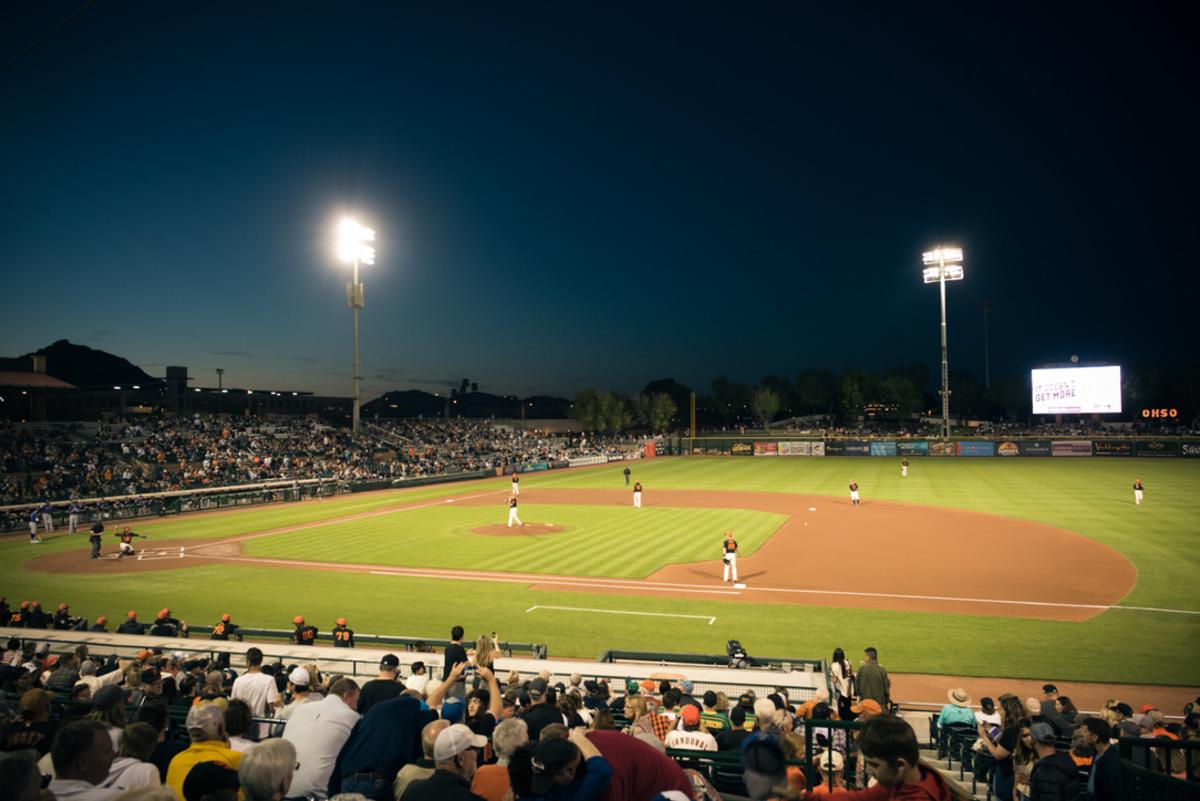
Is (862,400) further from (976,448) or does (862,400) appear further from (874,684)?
(874,684)

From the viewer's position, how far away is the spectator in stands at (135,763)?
433 centimetres

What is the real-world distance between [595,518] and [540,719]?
1205 inches

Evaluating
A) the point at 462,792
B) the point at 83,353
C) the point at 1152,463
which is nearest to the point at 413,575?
the point at 462,792

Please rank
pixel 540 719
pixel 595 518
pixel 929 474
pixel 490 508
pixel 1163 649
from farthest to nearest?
pixel 929 474, pixel 490 508, pixel 595 518, pixel 1163 649, pixel 540 719

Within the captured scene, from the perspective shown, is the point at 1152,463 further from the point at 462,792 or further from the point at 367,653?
the point at 462,792

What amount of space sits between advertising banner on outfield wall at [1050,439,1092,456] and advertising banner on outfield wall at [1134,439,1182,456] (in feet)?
13.0

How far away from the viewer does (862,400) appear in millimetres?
140375

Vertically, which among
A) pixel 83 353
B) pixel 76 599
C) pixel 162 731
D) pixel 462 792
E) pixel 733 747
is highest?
pixel 83 353

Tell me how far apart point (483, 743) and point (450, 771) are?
335mm

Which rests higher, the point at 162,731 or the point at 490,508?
the point at 162,731

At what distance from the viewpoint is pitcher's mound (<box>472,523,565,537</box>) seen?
31516 mm

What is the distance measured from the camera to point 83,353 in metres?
184

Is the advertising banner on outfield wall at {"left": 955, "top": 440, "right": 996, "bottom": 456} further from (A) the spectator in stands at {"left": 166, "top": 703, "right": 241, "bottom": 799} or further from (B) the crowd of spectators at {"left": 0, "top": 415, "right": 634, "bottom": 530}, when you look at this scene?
(A) the spectator in stands at {"left": 166, "top": 703, "right": 241, "bottom": 799}

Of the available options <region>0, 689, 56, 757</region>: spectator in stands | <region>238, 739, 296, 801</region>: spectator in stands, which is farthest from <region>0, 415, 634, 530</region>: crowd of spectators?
<region>238, 739, 296, 801</region>: spectator in stands
